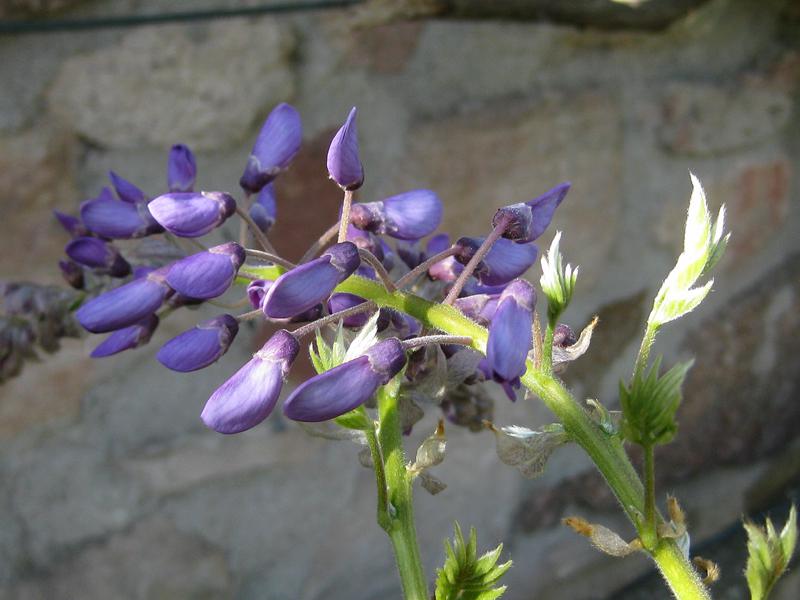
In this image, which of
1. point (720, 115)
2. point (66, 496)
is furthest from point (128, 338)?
point (720, 115)

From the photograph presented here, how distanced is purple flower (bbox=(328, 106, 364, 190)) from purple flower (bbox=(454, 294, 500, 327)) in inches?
3.4

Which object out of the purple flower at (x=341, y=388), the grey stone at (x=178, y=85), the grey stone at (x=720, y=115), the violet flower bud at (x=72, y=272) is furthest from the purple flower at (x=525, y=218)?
the grey stone at (x=720, y=115)

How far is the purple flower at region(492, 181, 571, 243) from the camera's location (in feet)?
1.53

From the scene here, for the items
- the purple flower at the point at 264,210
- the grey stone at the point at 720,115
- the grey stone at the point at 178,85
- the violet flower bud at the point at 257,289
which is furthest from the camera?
the grey stone at the point at 720,115

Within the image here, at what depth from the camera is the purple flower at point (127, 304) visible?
48 cm

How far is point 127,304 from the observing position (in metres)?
0.48

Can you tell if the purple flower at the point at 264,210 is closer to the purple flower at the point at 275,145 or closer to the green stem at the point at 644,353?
the purple flower at the point at 275,145

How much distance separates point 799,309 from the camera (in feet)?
5.96

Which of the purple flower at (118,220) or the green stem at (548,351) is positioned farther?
the purple flower at (118,220)

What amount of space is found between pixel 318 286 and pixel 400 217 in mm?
113

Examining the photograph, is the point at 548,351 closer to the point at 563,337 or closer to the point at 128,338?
the point at 563,337

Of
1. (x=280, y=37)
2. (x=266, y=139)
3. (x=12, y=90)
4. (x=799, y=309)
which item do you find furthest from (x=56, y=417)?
(x=799, y=309)

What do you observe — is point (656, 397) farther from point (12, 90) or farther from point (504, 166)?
point (504, 166)

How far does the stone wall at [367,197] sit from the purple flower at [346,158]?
61 centimetres
